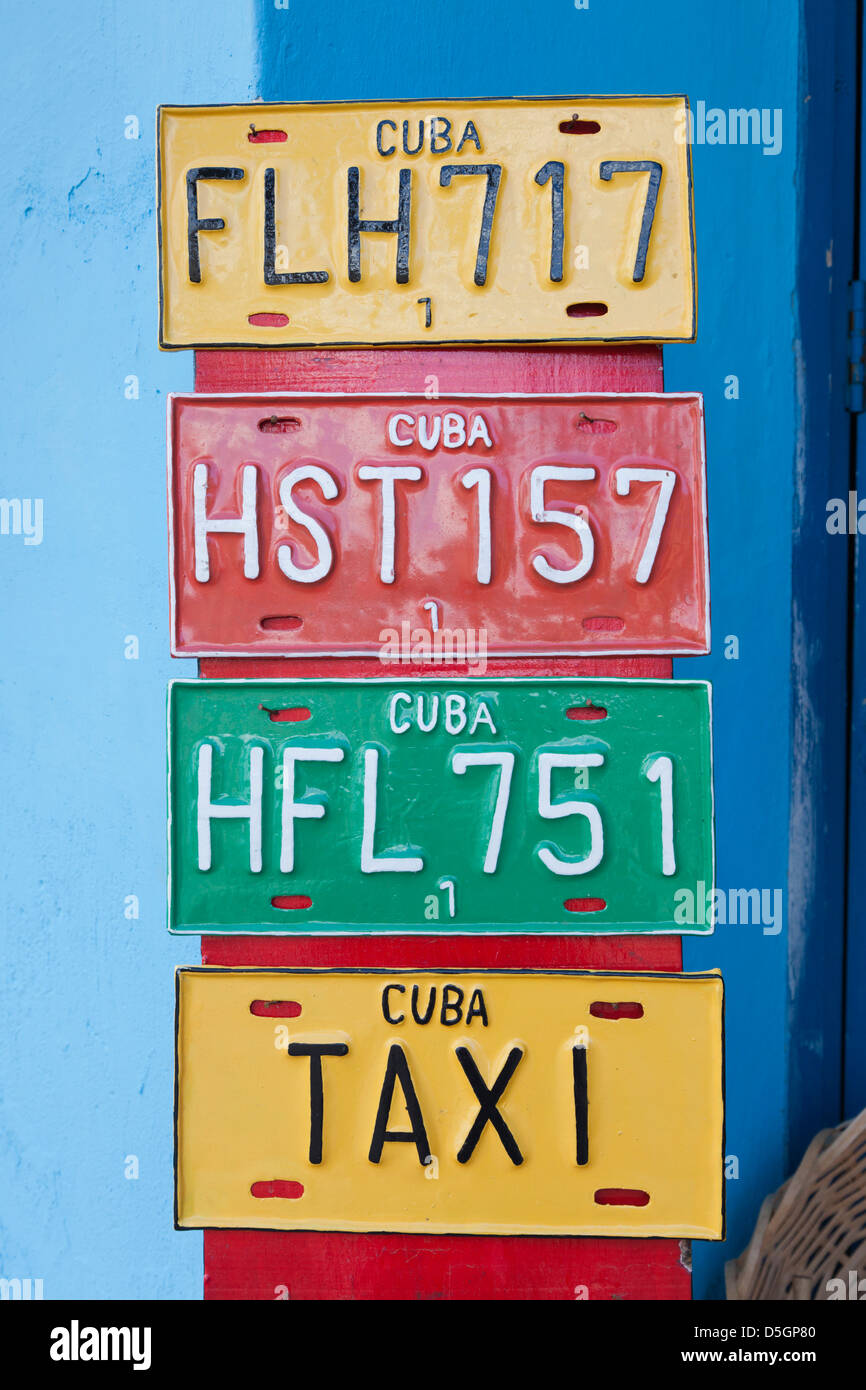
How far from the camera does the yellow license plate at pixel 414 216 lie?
0.98 meters

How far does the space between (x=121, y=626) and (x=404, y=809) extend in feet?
1.61

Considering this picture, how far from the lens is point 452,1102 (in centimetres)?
100

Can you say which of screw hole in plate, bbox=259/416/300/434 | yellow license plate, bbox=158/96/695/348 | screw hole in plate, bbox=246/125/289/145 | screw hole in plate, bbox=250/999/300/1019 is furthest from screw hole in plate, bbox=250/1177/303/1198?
screw hole in plate, bbox=246/125/289/145

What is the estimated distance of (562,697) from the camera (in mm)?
998

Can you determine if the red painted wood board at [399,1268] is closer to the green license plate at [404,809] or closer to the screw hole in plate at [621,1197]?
the screw hole in plate at [621,1197]

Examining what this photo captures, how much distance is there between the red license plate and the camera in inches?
38.9

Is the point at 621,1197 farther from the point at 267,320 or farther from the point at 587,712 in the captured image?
the point at 267,320

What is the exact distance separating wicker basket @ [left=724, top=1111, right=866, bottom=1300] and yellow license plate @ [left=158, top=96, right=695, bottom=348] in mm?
978

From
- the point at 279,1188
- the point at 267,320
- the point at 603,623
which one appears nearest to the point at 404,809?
the point at 603,623

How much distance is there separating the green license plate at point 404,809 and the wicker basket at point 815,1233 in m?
0.40

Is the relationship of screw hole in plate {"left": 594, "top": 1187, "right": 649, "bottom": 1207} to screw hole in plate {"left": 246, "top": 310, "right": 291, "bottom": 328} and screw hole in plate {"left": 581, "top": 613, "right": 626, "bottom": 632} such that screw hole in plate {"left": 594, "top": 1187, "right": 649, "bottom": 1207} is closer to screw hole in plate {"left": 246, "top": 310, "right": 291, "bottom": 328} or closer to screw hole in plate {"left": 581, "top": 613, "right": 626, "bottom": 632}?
screw hole in plate {"left": 581, "top": 613, "right": 626, "bottom": 632}

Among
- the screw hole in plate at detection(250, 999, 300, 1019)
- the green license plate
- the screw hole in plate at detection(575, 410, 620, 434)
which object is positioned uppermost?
the screw hole in plate at detection(575, 410, 620, 434)
